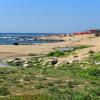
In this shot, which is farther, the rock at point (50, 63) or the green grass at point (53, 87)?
the rock at point (50, 63)

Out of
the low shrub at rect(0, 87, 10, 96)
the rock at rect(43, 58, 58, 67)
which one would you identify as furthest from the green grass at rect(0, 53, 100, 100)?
the rock at rect(43, 58, 58, 67)

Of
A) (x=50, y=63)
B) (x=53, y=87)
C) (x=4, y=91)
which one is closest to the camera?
(x=4, y=91)

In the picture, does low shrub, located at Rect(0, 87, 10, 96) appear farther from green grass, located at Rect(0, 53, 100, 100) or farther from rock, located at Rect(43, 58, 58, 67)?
rock, located at Rect(43, 58, 58, 67)

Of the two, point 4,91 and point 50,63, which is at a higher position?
point 4,91

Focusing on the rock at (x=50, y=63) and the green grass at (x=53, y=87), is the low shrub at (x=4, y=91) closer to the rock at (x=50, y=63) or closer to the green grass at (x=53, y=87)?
the green grass at (x=53, y=87)

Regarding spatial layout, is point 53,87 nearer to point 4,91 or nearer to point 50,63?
point 4,91

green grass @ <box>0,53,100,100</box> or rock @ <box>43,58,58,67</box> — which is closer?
green grass @ <box>0,53,100,100</box>

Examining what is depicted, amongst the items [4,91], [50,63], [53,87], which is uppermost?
[4,91]

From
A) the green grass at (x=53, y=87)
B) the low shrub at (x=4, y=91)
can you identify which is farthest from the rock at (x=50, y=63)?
the low shrub at (x=4, y=91)

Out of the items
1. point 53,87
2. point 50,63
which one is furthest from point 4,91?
point 50,63

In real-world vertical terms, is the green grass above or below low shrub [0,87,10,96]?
below

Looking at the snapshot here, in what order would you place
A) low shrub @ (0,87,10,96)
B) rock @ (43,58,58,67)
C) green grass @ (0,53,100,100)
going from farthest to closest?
rock @ (43,58,58,67)
low shrub @ (0,87,10,96)
green grass @ (0,53,100,100)

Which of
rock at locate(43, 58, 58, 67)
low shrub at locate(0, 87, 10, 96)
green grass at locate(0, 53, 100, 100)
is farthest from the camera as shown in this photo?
rock at locate(43, 58, 58, 67)

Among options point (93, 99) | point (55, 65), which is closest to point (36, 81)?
point (93, 99)
